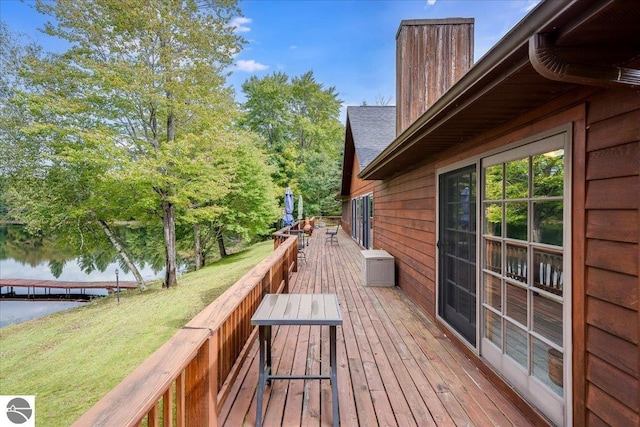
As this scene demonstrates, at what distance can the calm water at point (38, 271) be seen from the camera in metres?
13.9

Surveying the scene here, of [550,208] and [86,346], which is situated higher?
[550,208]

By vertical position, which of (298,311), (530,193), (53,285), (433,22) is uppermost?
(433,22)

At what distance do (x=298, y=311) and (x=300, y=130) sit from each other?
26.6 meters

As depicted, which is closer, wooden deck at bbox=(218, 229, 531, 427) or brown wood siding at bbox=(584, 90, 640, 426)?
brown wood siding at bbox=(584, 90, 640, 426)

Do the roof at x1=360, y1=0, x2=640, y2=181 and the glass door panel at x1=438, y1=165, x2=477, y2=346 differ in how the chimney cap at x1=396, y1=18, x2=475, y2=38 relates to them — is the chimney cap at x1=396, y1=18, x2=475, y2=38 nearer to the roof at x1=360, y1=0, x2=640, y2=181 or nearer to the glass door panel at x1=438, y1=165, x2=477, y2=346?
the glass door panel at x1=438, y1=165, x2=477, y2=346

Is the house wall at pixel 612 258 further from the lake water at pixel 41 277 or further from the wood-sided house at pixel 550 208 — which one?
the lake water at pixel 41 277

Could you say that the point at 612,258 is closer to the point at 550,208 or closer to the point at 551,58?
the point at 550,208

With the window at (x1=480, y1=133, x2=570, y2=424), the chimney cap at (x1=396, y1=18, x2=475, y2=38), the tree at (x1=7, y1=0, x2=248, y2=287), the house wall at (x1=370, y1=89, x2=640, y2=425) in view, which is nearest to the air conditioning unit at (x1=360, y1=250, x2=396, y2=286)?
the window at (x1=480, y1=133, x2=570, y2=424)

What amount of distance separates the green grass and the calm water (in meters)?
6.03

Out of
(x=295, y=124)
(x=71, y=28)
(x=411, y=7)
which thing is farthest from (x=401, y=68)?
(x=295, y=124)

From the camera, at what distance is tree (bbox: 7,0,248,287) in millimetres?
8141

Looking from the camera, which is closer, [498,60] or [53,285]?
[498,60]

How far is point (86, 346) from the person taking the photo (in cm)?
604
